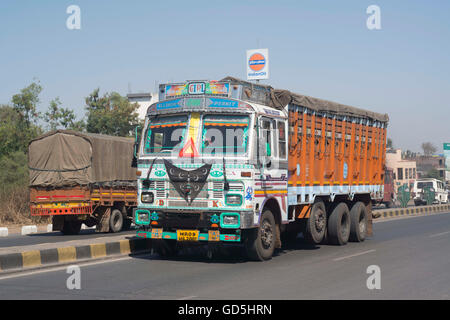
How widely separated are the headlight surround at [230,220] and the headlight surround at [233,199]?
0.59 feet

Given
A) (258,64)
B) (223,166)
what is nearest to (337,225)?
(223,166)

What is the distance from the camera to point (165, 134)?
1176 centimetres

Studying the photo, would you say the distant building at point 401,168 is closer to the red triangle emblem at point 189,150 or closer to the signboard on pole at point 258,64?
the signboard on pole at point 258,64

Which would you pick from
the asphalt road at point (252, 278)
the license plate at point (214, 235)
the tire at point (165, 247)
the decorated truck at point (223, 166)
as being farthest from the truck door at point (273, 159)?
the tire at point (165, 247)

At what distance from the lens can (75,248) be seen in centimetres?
1170

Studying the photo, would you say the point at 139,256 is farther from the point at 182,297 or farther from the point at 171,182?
the point at 182,297

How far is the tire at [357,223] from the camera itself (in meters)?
16.3

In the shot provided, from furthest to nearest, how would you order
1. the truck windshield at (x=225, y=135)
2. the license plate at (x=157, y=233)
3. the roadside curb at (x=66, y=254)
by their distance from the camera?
the license plate at (x=157, y=233) < the truck windshield at (x=225, y=135) < the roadside curb at (x=66, y=254)

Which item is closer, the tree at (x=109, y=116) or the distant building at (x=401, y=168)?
the tree at (x=109, y=116)

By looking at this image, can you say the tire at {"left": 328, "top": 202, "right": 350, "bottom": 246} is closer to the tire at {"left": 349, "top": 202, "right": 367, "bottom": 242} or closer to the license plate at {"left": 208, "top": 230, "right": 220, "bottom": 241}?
the tire at {"left": 349, "top": 202, "right": 367, "bottom": 242}

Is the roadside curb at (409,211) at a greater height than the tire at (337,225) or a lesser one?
lesser

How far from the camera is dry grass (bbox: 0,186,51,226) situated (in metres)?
24.3
